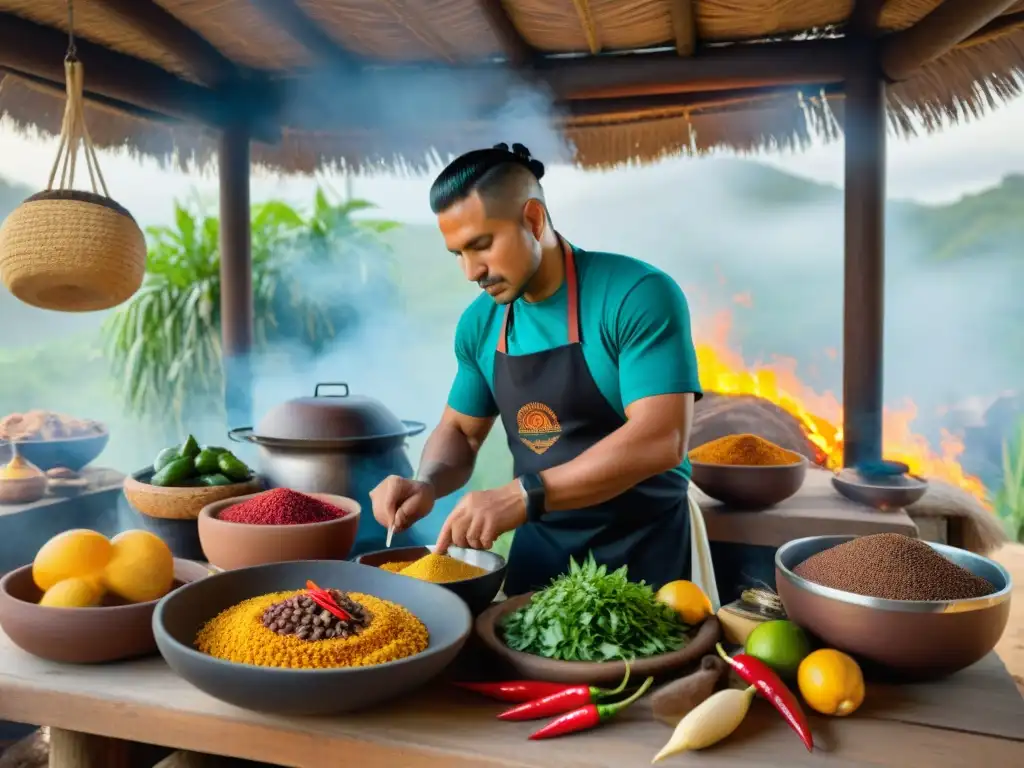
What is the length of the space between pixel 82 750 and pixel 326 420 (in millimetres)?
1225

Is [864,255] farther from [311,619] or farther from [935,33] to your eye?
[311,619]

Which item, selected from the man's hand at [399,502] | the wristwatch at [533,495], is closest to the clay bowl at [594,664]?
the wristwatch at [533,495]

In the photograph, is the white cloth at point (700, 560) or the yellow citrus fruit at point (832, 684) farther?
the white cloth at point (700, 560)

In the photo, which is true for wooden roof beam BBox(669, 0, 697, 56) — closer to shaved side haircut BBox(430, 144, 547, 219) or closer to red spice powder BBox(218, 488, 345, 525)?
shaved side haircut BBox(430, 144, 547, 219)

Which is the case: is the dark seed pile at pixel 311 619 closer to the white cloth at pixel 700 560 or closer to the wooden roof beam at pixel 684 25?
the white cloth at pixel 700 560

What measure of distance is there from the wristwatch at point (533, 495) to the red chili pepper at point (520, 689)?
0.50 meters

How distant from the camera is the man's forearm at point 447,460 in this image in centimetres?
222

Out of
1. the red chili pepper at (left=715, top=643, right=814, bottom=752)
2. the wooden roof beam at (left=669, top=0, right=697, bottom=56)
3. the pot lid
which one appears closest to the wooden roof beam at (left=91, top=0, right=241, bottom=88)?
the pot lid

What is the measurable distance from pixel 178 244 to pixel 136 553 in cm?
635

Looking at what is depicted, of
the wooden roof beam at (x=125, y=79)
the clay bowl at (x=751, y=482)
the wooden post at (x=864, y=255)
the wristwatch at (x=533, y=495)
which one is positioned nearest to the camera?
the wristwatch at (x=533, y=495)

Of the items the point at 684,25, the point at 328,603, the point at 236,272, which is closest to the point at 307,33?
the point at 236,272

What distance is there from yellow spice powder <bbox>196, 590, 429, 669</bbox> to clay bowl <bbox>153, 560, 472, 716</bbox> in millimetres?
37

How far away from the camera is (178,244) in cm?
715

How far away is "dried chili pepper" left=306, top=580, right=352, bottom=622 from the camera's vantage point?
1261 mm
